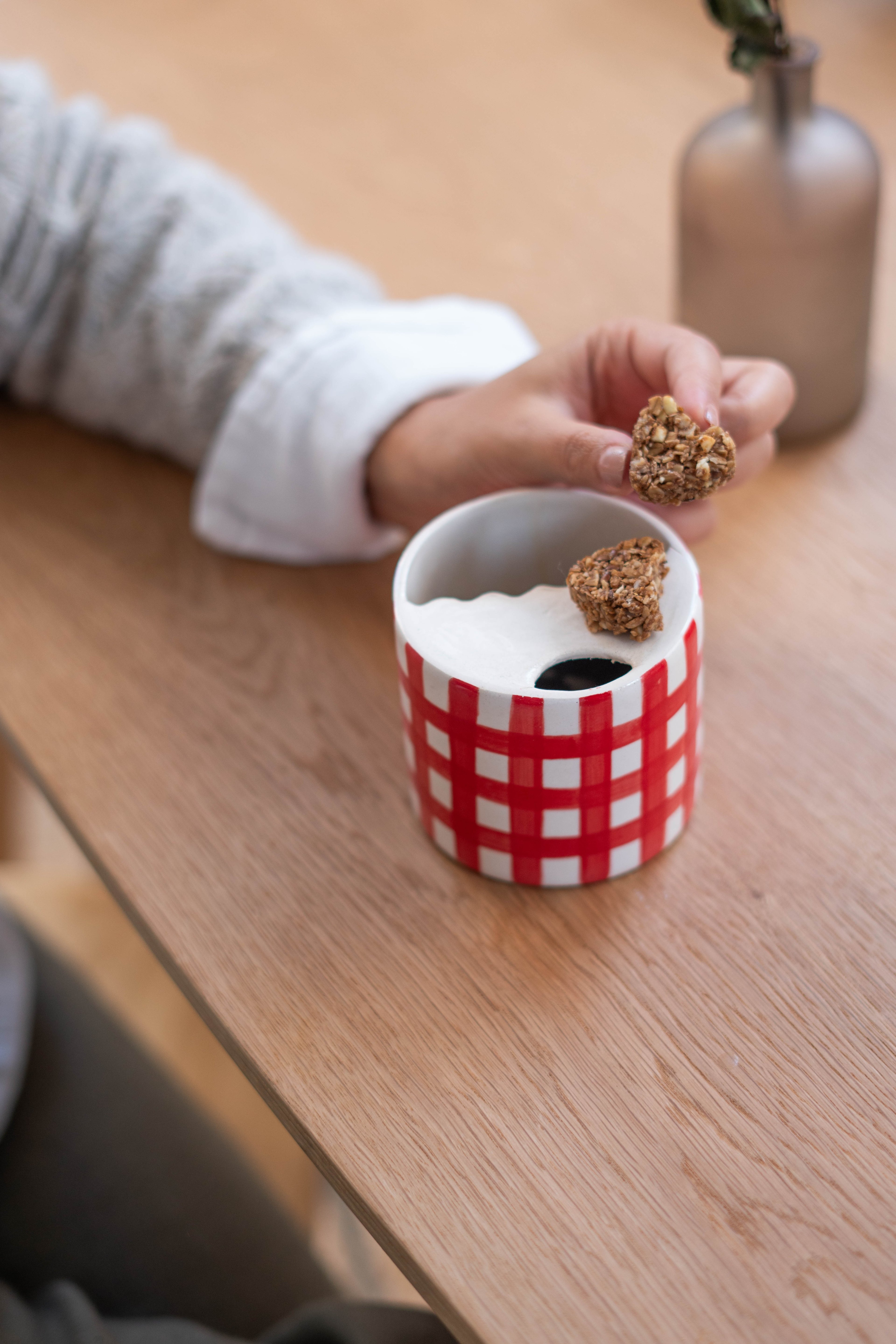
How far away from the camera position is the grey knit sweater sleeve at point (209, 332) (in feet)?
2.27

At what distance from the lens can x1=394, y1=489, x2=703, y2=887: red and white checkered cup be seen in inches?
18.0

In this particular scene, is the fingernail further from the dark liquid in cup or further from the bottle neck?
the bottle neck

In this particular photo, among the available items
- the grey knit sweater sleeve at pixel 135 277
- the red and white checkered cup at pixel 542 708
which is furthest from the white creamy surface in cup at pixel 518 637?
the grey knit sweater sleeve at pixel 135 277

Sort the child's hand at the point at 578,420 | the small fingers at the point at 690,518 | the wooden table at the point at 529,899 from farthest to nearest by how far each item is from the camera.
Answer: the small fingers at the point at 690,518 < the child's hand at the point at 578,420 < the wooden table at the point at 529,899

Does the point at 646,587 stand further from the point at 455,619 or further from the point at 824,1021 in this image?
the point at 824,1021

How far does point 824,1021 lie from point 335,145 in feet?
3.01

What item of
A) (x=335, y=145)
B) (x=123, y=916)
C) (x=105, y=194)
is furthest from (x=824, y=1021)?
(x=335, y=145)

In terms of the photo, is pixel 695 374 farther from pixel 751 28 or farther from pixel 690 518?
pixel 751 28

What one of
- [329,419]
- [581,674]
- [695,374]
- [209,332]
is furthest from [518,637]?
[209,332]

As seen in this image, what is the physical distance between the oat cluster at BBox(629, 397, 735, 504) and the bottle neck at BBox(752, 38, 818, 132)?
1.03 feet

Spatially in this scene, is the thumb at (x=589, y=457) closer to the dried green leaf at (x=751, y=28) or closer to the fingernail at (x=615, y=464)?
the fingernail at (x=615, y=464)

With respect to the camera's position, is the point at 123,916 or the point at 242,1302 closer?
the point at 242,1302

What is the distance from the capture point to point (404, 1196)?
1.42 ft

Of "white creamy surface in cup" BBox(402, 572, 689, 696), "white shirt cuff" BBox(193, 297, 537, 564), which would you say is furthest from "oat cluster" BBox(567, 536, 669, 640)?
"white shirt cuff" BBox(193, 297, 537, 564)
